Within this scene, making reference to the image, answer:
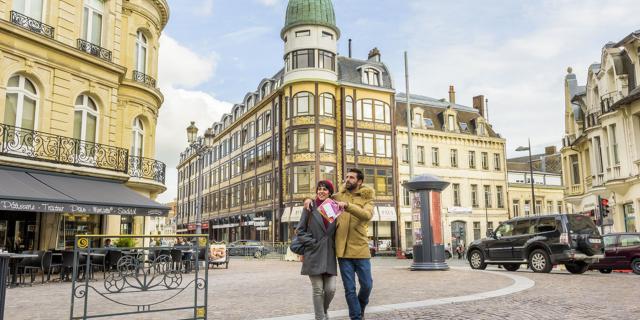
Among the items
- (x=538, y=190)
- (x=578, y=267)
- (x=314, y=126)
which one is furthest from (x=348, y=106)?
(x=578, y=267)

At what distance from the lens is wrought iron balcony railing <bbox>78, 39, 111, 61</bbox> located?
1656cm

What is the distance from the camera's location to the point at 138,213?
50.0ft

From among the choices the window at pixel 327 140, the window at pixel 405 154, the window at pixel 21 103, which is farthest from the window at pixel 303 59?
the window at pixel 21 103

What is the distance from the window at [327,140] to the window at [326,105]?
1.33 meters

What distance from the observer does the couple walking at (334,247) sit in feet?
18.8

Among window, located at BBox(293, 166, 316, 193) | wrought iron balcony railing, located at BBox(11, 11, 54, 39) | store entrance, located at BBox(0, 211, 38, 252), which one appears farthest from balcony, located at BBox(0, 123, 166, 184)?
window, located at BBox(293, 166, 316, 193)

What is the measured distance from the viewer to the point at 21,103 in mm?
14805

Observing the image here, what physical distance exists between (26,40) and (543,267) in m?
16.7

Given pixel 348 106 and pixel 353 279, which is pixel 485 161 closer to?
pixel 348 106

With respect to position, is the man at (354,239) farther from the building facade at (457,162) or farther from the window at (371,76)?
the window at (371,76)

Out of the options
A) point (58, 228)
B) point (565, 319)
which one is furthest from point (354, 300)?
point (58, 228)

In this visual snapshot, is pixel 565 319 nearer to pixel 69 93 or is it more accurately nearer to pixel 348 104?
pixel 69 93

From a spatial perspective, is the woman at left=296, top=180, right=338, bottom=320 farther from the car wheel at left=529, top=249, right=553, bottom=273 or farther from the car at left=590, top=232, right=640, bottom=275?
the car at left=590, top=232, right=640, bottom=275

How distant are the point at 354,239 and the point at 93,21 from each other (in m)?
15.2
